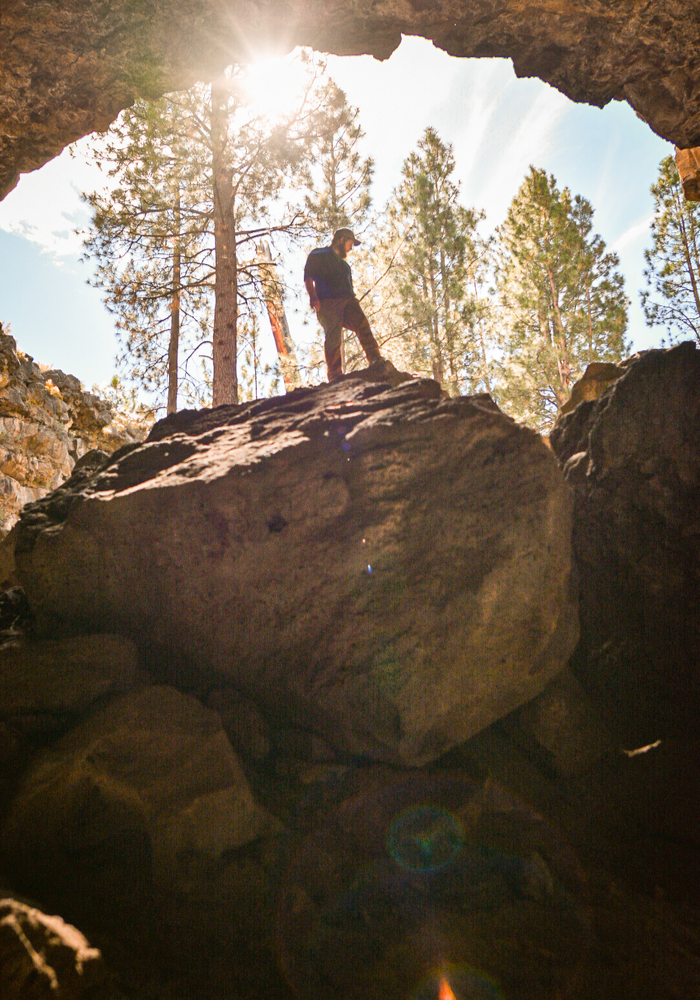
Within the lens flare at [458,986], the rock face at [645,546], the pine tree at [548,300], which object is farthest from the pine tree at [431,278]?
the lens flare at [458,986]

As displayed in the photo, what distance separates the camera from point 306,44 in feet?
19.7

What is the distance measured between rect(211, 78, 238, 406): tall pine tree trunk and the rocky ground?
5.25 m

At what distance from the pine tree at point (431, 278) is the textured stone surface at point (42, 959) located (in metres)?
14.1

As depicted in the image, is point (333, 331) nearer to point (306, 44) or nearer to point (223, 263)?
point (306, 44)

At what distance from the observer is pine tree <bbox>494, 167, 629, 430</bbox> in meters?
19.6

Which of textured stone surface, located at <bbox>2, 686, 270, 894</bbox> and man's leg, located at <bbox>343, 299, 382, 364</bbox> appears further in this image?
man's leg, located at <bbox>343, 299, 382, 364</bbox>

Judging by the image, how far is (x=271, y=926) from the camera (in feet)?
8.20

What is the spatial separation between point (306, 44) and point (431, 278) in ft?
33.3

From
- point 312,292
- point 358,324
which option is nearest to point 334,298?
point 312,292

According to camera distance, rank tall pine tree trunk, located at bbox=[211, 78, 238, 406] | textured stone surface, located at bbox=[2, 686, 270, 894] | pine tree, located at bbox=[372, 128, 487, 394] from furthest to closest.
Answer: pine tree, located at bbox=[372, 128, 487, 394] < tall pine tree trunk, located at bbox=[211, 78, 238, 406] < textured stone surface, located at bbox=[2, 686, 270, 894]

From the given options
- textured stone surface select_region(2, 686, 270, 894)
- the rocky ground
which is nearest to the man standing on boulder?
the rocky ground

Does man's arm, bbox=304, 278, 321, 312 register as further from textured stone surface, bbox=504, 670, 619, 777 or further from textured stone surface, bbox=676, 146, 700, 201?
textured stone surface, bbox=676, 146, 700, 201

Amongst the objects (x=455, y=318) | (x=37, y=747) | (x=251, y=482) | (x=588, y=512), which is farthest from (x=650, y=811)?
(x=455, y=318)

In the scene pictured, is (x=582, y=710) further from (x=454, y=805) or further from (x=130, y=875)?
(x=130, y=875)
